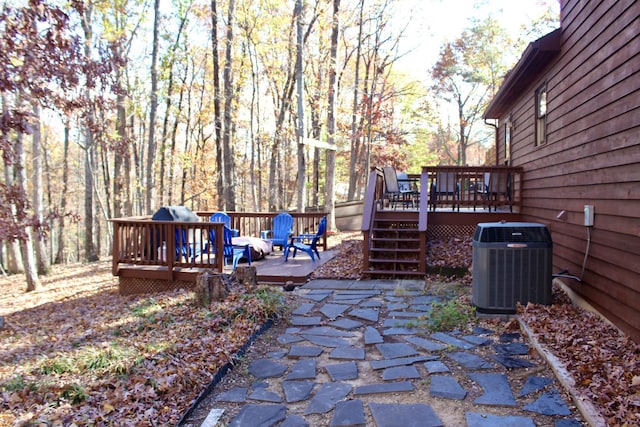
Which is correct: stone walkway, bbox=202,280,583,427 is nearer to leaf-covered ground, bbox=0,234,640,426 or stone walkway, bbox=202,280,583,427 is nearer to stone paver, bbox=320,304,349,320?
stone paver, bbox=320,304,349,320

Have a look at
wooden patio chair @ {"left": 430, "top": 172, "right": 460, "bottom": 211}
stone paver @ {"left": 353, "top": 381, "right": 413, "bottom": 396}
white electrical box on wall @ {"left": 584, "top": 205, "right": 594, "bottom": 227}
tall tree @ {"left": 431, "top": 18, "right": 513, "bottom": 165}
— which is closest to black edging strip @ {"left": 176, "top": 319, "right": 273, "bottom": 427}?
stone paver @ {"left": 353, "top": 381, "right": 413, "bottom": 396}

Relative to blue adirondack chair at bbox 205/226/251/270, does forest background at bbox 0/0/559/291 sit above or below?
above

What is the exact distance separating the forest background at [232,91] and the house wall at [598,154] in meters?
5.99

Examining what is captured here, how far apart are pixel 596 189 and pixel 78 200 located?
35344mm

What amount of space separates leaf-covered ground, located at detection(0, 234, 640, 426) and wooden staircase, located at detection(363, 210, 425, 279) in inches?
96.0

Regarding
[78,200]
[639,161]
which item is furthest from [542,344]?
[78,200]

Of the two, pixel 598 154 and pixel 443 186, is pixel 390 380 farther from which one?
pixel 443 186

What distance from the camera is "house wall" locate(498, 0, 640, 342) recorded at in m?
3.64

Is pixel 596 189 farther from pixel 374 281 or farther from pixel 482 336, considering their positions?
pixel 374 281

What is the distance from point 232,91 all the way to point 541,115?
1010 cm

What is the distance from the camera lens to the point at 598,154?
14.6 feet

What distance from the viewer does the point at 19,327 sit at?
6.71 m

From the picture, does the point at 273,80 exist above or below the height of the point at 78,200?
above

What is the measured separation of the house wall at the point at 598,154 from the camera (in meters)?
3.64
